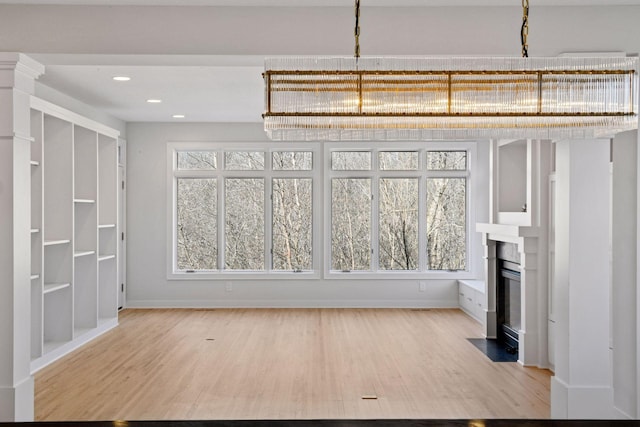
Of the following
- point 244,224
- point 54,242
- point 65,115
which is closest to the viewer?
point 54,242

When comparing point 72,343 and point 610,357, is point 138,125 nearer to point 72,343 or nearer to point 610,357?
point 72,343

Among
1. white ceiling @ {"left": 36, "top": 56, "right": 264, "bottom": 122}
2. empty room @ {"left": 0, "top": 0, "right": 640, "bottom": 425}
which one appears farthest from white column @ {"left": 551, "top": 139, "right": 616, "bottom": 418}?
white ceiling @ {"left": 36, "top": 56, "right": 264, "bottom": 122}

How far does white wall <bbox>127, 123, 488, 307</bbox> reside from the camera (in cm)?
852

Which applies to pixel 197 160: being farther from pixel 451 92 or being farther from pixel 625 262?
pixel 451 92

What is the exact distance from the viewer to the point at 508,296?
241 inches

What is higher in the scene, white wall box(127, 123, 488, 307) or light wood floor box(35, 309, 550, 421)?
white wall box(127, 123, 488, 307)

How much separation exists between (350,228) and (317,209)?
22.5 inches

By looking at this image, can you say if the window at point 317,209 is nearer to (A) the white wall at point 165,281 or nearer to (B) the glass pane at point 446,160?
(B) the glass pane at point 446,160

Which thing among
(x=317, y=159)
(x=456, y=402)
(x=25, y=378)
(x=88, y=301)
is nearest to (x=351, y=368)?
(x=456, y=402)

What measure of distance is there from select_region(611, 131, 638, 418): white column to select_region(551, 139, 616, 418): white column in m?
0.06

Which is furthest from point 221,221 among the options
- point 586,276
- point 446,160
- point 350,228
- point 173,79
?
point 586,276

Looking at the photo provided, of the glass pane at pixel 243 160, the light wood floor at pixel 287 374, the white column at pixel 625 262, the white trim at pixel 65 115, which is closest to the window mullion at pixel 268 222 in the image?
the glass pane at pixel 243 160

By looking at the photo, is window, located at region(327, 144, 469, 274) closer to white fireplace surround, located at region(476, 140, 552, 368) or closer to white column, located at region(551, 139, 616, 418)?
white fireplace surround, located at region(476, 140, 552, 368)

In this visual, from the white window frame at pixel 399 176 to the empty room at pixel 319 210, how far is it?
0.03m
